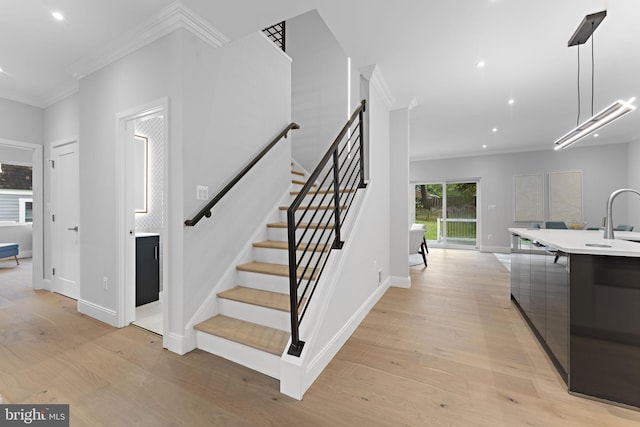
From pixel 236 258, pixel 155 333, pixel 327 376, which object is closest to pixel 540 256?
pixel 327 376

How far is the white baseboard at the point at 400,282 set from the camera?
407cm

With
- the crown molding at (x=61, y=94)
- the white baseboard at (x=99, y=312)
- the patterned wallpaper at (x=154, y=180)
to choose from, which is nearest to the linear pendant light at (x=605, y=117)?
the white baseboard at (x=99, y=312)

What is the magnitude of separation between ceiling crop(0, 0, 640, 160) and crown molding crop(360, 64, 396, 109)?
7cm

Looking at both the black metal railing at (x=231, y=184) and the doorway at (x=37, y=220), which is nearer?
the black metal railing at (x=231, y=184)

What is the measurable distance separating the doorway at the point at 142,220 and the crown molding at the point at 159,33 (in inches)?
23.0

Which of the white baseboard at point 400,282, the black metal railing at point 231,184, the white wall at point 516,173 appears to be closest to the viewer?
the black metal railing at point 231,184

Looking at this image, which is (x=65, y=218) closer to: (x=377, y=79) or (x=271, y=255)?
(x=271, y=255)

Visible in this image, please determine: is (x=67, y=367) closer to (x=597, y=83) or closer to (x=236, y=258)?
(x=236, y=258)

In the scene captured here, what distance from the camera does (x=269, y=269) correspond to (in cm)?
253

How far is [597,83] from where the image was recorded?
3.52 meters

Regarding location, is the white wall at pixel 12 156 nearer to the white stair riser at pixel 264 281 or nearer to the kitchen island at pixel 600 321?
the white stair riser at pixel 264 281

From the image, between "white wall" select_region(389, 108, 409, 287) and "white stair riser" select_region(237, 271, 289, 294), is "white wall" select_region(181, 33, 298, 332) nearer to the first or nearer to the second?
"white stair riser" select_region(237, 271, 289, 294)

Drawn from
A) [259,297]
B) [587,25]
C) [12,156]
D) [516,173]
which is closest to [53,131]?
[12,156]

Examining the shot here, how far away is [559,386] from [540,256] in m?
1.00
